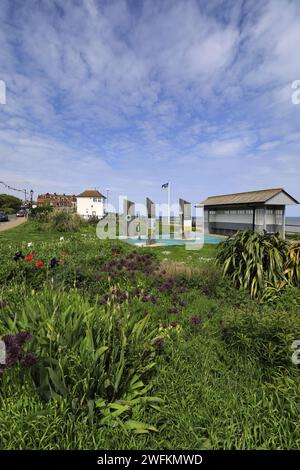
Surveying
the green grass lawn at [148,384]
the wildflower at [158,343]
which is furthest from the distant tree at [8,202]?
the wildflower at [158,343]

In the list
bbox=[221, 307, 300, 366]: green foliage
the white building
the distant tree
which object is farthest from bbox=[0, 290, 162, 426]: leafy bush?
the distant tree

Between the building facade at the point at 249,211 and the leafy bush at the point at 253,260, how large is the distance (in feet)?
43.5

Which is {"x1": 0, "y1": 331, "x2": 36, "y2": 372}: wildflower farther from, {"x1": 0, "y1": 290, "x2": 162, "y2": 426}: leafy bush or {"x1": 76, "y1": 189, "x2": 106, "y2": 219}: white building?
{"x1": 76, "y1": 189, "x2": 106, "y2": 219}: white building

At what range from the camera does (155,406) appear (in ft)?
6.05

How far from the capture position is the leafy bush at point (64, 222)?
19.1 meters

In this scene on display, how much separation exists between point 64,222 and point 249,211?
1564 cm

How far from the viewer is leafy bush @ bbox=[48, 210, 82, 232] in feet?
62.6

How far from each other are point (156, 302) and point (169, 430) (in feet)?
6.88

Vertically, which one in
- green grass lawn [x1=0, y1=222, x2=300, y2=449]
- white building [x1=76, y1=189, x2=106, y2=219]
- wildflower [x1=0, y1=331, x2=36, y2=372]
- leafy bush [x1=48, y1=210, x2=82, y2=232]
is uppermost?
white building [x1=76, y1=189, x2=106, y2=219]

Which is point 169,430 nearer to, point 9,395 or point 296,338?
point 9,395

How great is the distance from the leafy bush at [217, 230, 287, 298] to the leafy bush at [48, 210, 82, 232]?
15.9 m

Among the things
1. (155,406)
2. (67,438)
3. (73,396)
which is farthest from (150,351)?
(67,438)

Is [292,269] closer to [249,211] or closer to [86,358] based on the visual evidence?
[86,358]

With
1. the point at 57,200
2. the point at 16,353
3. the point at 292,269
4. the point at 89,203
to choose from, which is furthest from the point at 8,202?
the point at 16,353
